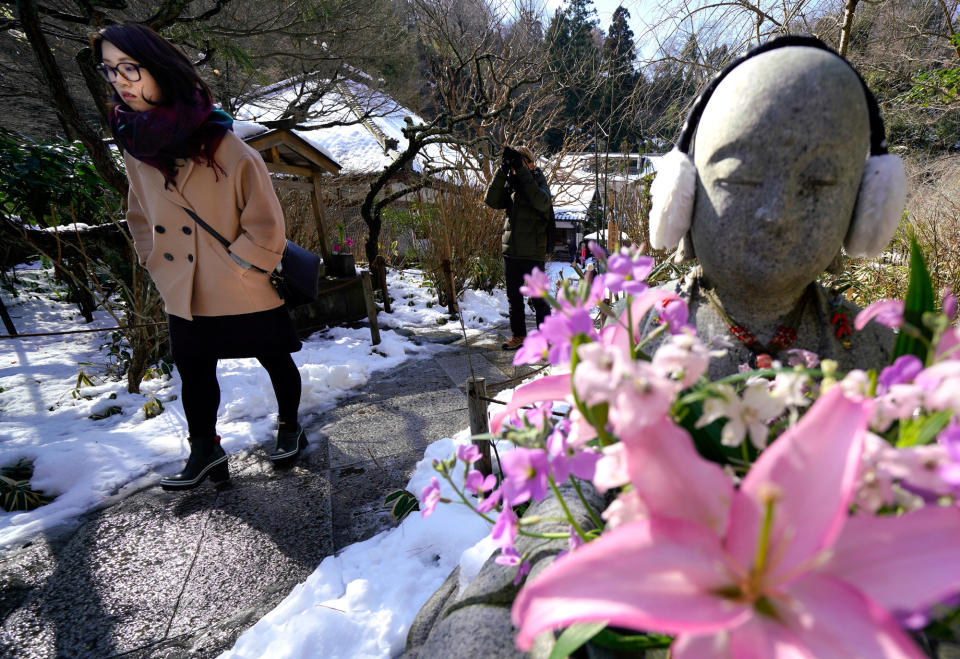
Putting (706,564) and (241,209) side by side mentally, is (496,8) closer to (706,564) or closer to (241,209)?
(241,209)

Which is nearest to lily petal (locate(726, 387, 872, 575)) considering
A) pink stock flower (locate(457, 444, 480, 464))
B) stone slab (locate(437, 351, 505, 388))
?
pink stock flower (locate(457, 444, 480, 464))

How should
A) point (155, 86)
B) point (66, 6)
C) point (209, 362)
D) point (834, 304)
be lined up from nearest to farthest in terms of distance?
point (834, 304) < point (155, 86) < point (209, 362) < point (66, 6)

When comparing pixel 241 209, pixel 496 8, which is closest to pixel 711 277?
pixel 241 209

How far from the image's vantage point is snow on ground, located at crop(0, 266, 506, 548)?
2281 millimetres

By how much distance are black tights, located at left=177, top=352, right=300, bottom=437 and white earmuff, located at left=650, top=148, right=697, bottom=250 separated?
1.90 meters

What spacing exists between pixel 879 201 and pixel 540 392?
36.1 inches

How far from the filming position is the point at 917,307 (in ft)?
1.77

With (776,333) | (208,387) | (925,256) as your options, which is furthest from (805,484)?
(925,256)

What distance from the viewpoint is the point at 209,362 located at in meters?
2.10

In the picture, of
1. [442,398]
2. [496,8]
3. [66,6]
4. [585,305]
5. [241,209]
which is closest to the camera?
[585,305]

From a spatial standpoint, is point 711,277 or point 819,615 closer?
point 819,615

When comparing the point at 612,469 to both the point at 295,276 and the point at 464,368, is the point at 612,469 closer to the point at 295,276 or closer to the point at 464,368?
the point at 295,276

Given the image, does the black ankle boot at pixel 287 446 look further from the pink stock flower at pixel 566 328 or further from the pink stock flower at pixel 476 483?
the pink stock flower at pixel 566 328

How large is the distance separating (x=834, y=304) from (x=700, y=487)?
1.04 metres
